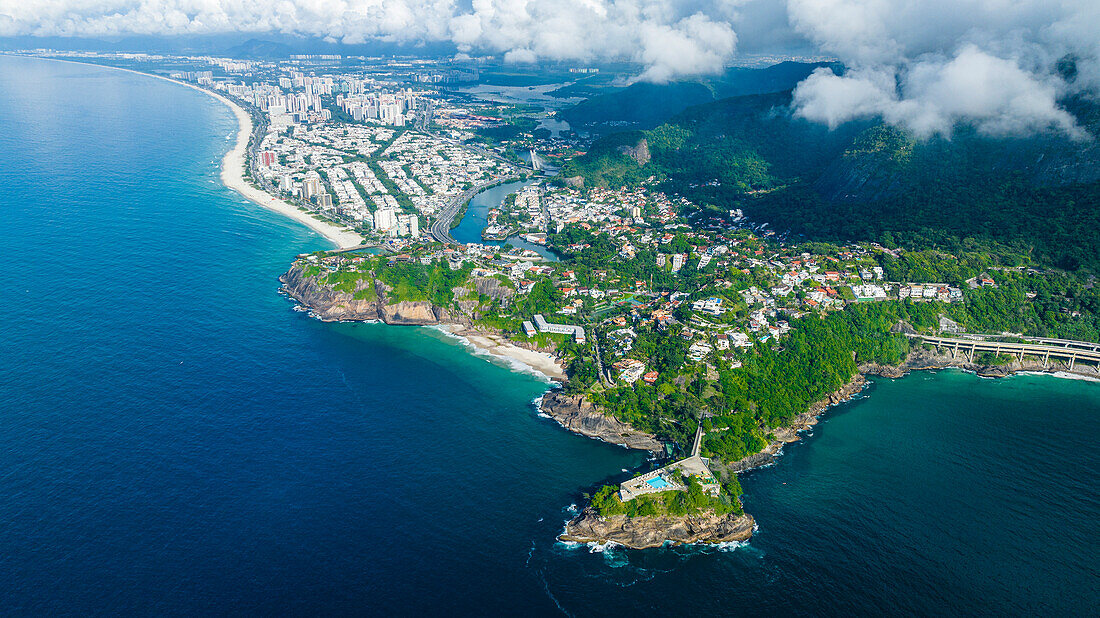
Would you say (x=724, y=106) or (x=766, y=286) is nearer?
(x=766, y=286)

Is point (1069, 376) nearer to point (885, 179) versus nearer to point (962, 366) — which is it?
point (962, 366)

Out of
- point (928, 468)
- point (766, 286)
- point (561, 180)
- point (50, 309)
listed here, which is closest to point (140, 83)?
point (561, 180)

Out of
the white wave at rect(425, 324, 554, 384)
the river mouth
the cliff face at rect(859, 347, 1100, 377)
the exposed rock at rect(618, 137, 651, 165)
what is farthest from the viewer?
the exposed rock at rect(618, 137, 651, 165)

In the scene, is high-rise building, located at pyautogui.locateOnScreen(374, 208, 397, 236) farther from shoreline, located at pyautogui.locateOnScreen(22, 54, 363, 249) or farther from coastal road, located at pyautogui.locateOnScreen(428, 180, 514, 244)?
coastal road, located at pyautogui.locateOnScreen(428, 180, 514, 244)

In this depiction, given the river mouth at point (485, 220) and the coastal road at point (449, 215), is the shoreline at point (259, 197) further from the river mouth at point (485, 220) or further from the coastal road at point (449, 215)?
the river mouth at point (485, 220)

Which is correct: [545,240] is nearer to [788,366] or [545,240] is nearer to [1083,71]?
[788,366]

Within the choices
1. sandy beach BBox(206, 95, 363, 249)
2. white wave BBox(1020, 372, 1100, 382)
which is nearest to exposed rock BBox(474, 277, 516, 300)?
sandy beach BBox(206, 95, 363, 249)
